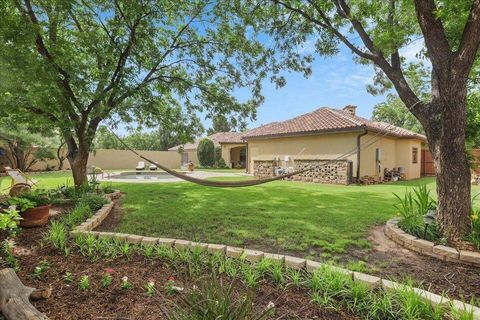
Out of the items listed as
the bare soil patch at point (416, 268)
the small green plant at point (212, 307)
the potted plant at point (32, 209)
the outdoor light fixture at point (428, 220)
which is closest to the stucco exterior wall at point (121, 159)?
the potted plant at point (32, 209)

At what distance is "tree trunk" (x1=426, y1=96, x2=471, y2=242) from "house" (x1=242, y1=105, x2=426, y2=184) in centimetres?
679

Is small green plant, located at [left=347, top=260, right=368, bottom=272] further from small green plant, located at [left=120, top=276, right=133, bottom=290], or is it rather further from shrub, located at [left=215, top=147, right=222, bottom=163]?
shrub, located at [left=215, top=147, right=222, bottom=163]

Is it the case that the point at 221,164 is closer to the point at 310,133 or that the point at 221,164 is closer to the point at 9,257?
the point at 310,133

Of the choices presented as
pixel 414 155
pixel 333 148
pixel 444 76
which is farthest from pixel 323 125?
pixel 444 76

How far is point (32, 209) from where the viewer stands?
14.8ft

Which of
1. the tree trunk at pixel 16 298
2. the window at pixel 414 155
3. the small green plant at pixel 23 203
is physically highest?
the window at pixel 414 155

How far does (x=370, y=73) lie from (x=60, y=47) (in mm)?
7507

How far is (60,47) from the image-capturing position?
251 inches

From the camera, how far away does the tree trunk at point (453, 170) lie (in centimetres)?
369

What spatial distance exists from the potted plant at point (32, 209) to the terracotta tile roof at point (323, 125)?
437 inches

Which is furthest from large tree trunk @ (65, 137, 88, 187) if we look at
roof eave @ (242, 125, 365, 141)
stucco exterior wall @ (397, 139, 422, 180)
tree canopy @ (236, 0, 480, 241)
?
stucco exterior wall @ (397, 139, 422, 180)

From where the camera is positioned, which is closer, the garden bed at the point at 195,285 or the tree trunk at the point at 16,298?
the tree trunk at the point at 16,298

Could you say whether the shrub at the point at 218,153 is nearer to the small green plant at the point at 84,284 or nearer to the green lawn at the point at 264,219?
the green lawn at the point at 264,219

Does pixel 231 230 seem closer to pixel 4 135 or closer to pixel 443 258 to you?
pixel 443 258
